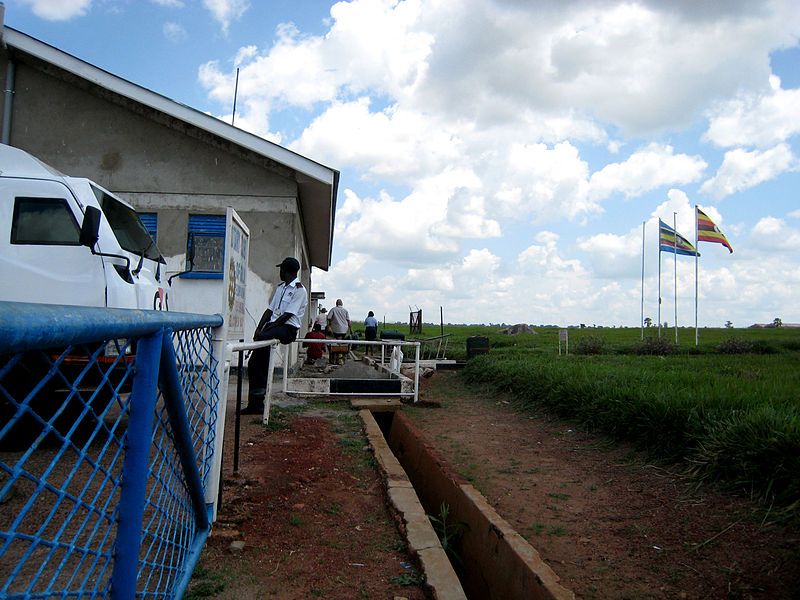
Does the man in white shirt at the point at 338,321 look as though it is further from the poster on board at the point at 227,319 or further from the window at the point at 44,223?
the poster on board at the point at 227,319

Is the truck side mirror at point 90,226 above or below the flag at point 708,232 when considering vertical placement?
below

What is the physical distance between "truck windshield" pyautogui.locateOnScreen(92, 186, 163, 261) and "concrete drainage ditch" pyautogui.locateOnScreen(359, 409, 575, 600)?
317 centimetres

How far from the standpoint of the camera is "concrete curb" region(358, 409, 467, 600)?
295cm

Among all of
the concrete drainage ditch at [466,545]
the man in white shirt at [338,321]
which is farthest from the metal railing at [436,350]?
the concrete drainage ditch at [466,545]

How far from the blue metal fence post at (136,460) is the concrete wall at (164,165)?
8.80 m

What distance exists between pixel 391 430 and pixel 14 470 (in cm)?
796

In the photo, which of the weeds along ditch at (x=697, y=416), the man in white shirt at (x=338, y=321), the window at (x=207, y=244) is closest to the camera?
the weeds along ditch at (x=697, y=416)

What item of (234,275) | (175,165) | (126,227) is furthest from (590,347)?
(234,275)

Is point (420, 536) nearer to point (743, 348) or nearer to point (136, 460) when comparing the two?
point (136, 460)

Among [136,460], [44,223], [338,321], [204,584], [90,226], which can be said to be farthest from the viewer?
[338,321]

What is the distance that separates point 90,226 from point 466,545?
3.97 meters

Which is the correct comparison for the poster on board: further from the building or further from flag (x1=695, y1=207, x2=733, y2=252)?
flag (x1=695, y1=207, x2=733, y2=252)

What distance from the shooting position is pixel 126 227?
6.43 meters

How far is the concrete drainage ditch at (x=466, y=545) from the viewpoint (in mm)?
3168
